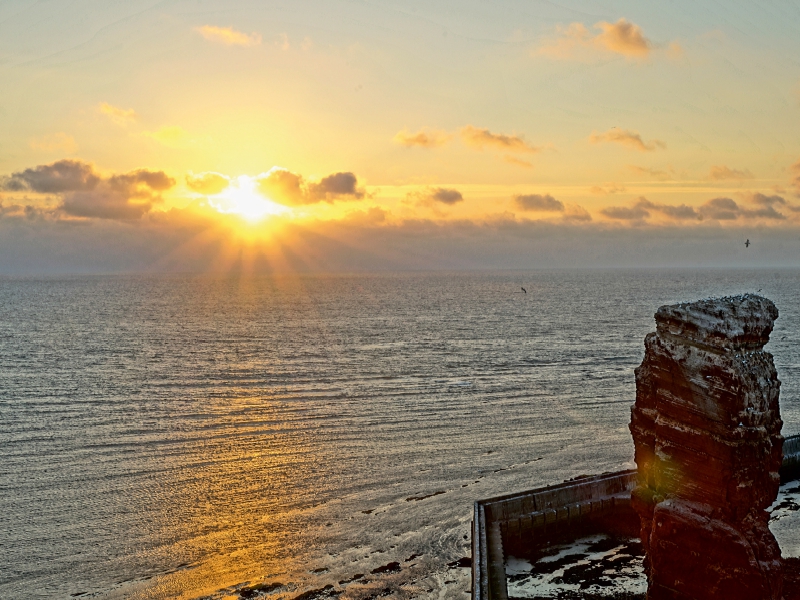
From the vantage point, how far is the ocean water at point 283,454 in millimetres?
25672

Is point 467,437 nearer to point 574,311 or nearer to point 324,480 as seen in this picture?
point 324,480

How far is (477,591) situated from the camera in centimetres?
1981

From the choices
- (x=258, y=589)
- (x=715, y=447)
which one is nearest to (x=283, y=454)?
(x=258, y=589)

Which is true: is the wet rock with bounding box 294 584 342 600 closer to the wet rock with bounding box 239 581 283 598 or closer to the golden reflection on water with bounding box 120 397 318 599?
the wet rock with bounding box 239 581 283 598

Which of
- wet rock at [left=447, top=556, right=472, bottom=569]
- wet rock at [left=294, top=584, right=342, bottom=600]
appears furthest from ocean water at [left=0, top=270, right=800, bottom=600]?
wet rock at [left=447, top=556, right=472, bottom=569]

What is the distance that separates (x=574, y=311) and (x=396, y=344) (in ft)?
221

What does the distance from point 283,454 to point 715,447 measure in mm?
28373

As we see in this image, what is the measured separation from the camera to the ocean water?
25.7 m

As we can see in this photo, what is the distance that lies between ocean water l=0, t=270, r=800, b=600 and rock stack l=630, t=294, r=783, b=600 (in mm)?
10068

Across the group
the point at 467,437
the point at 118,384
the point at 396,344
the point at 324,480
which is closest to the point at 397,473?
the point at 324,480

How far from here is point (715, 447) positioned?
47.3 feet

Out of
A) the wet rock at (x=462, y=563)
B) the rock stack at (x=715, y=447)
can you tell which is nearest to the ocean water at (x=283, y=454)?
the wet rock at (x=462, y=563)

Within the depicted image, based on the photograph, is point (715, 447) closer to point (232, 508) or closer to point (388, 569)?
point (388, 569)

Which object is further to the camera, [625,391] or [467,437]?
[625,391]
